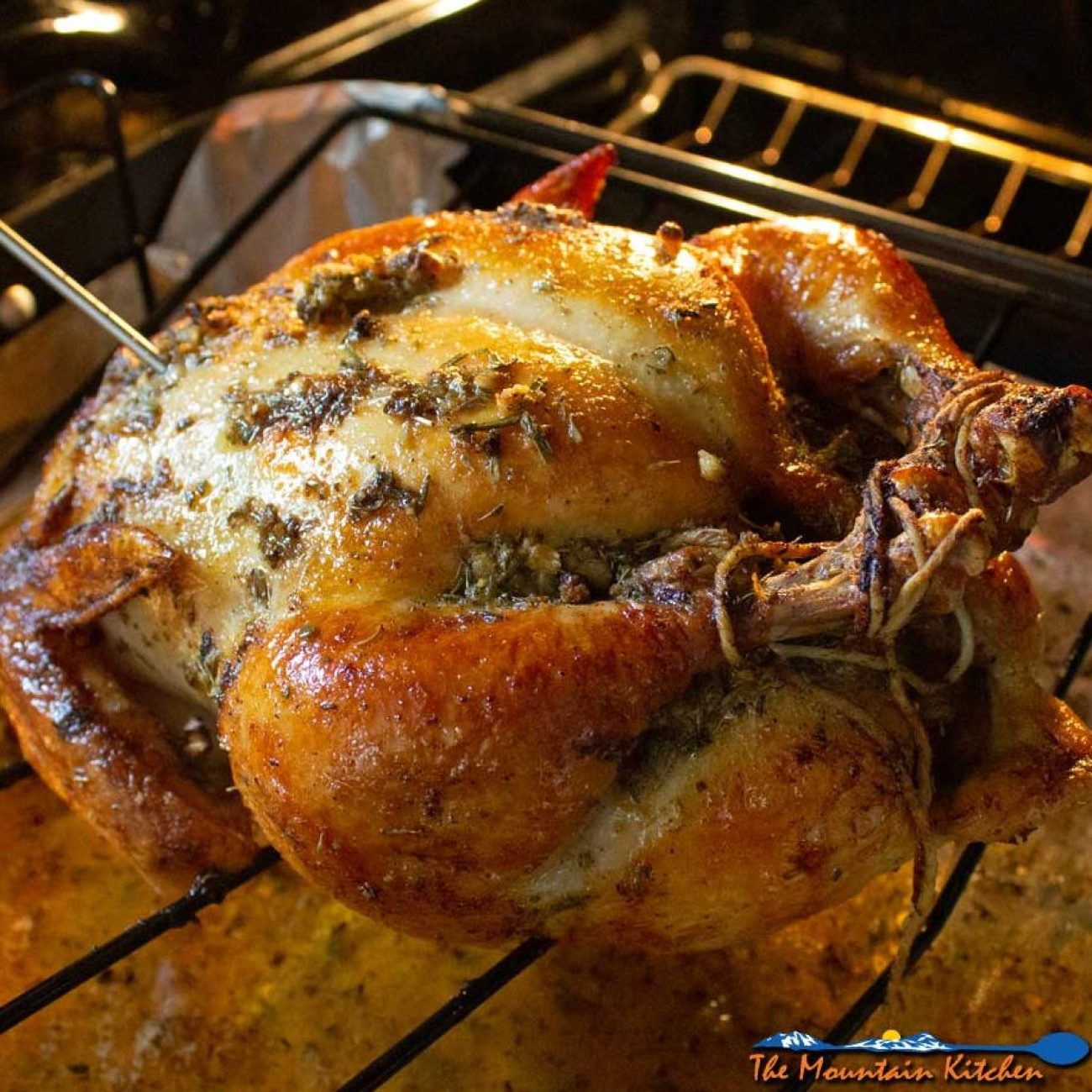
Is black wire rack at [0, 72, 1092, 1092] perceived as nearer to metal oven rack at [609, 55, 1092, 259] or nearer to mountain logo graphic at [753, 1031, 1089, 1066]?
mountain logo graphic at [753, 1031, 1089, 1066]

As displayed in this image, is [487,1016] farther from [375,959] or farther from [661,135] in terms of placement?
[661,135]

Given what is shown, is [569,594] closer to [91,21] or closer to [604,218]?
[604,218]

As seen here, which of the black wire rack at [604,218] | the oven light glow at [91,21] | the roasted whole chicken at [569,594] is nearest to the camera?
the roasted whole chicken at [569,594]

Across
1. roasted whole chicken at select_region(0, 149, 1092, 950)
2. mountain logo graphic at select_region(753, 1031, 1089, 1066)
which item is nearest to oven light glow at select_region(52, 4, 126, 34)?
roasted whole chicken at select_region(0, 149, 1092, 950)

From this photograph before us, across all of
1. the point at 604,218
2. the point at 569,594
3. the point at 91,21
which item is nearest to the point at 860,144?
the point at 604,218

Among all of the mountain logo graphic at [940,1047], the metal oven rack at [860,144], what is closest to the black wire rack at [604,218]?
the mountain logo graphic at [940,1047]

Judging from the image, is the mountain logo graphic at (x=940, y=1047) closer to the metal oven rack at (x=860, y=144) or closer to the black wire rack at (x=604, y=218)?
the black wire rack at (x=604, y=218)
